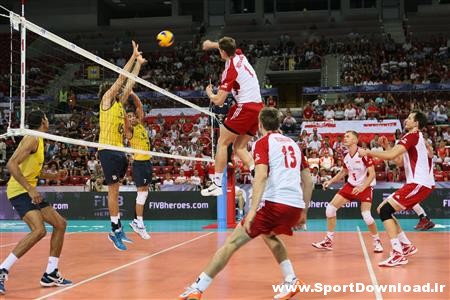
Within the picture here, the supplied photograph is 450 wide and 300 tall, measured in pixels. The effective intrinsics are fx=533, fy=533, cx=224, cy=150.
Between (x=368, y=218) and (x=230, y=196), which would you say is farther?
(x=230, y=196)

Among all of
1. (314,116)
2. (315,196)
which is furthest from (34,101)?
(315,196)

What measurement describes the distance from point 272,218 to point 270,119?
87 cm

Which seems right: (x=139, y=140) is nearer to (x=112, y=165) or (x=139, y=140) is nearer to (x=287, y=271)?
(x=112, y=165)

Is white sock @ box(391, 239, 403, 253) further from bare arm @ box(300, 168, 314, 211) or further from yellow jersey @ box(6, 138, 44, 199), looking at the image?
yellow jersey @ box(6, 138, 44, 199)

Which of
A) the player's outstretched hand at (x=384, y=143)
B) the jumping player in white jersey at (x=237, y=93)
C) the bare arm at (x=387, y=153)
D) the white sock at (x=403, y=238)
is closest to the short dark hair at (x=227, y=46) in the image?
the jumping player in white jersey at (x=237, y=93)

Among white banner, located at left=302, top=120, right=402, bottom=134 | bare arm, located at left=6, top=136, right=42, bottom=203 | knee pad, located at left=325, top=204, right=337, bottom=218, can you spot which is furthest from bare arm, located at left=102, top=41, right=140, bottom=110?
white banner, located at left=302, top=120, right=402, bottom=134

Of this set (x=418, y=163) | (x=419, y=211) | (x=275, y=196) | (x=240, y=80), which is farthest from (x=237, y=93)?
(x=419, y=211)

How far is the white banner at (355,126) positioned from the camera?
56.2 feet

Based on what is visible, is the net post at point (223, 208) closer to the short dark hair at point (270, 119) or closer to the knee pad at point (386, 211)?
the knee pad at point (386, 211)

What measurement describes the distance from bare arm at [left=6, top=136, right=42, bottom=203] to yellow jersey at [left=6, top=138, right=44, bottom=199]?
0.48 feet

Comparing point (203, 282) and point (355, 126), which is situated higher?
point (355, 126)

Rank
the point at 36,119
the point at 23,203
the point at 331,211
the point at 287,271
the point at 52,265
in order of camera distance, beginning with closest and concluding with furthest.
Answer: the point at 287,271
the point at 52,265
the point at 23,203
the point at 36,119
the point at 331,211

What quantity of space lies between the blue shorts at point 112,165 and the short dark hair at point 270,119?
11.6ft

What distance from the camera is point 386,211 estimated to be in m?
6.63
